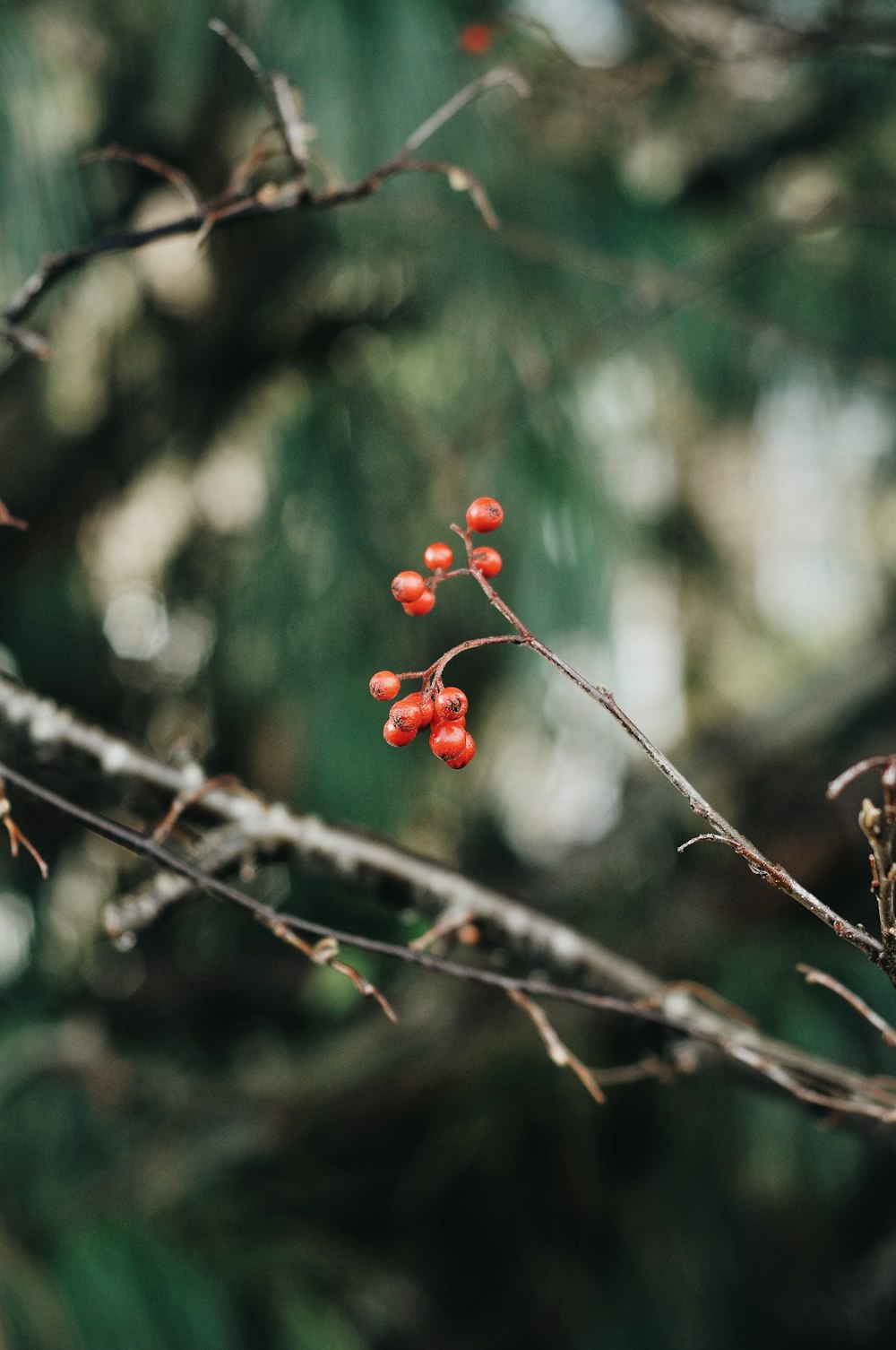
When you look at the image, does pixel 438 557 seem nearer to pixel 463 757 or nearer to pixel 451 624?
pixel 463 757

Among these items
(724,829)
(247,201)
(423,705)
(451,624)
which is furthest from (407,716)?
(451,624)

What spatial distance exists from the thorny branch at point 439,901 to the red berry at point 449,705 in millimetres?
86

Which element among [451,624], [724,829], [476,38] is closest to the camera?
[724,829]

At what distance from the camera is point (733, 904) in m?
1.15

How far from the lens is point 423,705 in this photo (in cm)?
33

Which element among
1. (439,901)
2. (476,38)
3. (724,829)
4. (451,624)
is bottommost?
(724,829)

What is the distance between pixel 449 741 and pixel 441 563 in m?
0.08

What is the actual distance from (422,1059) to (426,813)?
1.17ft

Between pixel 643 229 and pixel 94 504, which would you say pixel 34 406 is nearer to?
pixel 94 504

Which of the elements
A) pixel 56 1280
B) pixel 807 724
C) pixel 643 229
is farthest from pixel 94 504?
pixel 807 724

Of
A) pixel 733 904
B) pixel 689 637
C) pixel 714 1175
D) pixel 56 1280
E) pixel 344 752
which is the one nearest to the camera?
pixel 56 1280

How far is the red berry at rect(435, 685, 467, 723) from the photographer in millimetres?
329

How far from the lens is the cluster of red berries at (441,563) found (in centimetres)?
33

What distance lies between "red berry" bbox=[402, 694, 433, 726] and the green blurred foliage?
1.68ft
